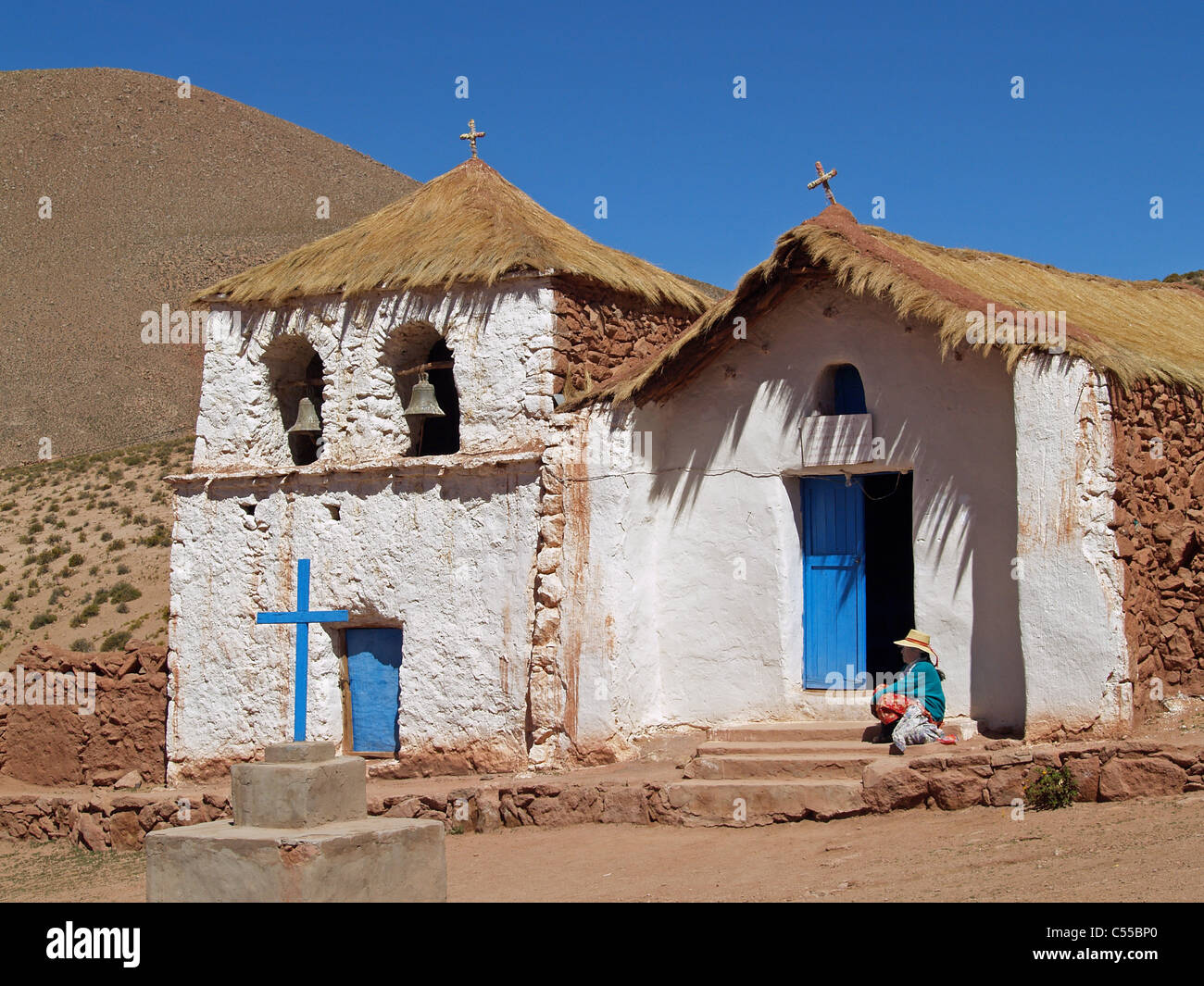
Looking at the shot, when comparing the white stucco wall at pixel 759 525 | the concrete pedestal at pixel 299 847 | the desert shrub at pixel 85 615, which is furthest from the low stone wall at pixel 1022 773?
the desert shrub at pixel 85 615

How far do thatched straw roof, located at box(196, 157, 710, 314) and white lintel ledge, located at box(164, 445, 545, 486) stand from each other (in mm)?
1632

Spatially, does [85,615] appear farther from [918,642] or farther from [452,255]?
[918,642]

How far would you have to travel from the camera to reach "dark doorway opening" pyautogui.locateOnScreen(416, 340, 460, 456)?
14.9 m

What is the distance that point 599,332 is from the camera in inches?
533

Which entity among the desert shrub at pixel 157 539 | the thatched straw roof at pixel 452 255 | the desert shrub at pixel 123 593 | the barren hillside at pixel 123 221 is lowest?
the desert shrub at pixel 123 593

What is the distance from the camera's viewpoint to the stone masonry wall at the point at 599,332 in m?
13.0

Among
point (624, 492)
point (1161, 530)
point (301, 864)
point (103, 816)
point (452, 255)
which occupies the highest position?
point (452, 255)

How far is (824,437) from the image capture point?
39.3 ft

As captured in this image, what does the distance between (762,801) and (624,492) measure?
336 cm

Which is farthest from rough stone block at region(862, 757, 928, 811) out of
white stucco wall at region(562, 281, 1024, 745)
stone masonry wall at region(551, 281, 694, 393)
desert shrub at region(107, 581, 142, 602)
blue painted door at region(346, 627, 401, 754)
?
desert shrub at region(107, 581, 142, 602)

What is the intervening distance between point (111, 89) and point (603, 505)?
2167 inches

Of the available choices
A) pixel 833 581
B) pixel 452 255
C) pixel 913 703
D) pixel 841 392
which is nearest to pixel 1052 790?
pixel 913 703

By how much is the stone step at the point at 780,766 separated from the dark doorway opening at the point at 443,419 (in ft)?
17.4

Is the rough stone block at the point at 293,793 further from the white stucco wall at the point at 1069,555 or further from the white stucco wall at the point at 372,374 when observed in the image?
the white stucco wall at the point at 372,374
